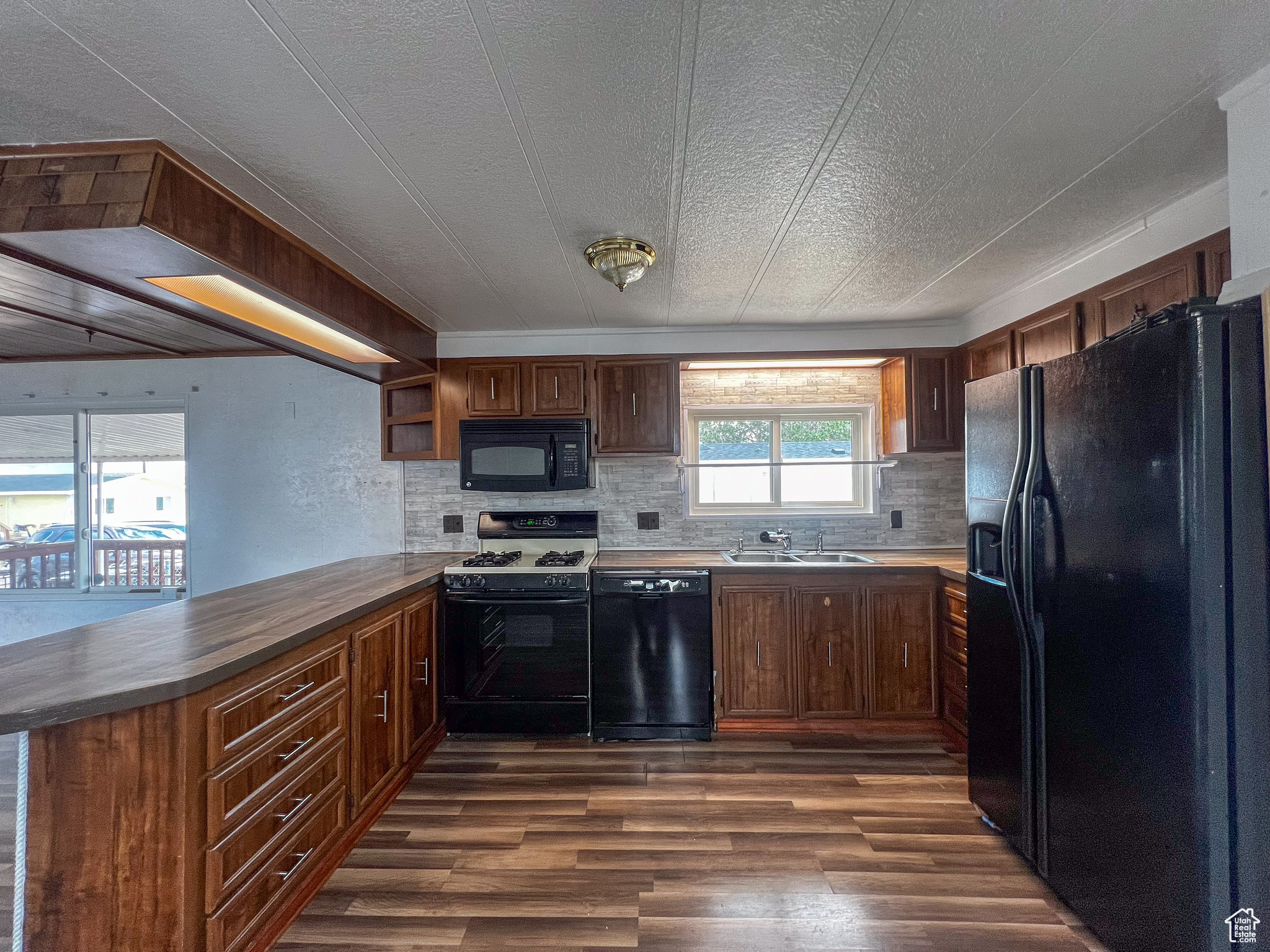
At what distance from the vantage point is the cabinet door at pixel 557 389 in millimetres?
3500

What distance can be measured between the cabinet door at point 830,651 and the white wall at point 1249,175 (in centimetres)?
204

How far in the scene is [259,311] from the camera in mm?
2246

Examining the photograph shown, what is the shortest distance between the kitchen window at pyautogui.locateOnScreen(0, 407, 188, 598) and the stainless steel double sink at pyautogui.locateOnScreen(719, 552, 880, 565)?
11.6ft

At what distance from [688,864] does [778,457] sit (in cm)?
247

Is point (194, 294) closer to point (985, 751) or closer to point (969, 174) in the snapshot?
point (969, 174)

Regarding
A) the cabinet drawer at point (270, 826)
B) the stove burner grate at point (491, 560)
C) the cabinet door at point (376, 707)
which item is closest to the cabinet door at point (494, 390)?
the stove burner grate at point (491, 560)

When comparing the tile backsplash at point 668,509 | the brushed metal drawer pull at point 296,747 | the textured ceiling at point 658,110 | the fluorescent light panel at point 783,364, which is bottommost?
the brushed metal drawer pull at point 296,747

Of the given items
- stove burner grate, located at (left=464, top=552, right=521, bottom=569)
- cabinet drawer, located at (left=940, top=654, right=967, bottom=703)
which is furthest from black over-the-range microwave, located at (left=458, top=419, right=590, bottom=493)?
cabinet drawer, located at (left=940, top=654, right=967, bottom=703)

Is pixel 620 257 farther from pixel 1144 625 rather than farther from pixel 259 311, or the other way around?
pixel 1144 625

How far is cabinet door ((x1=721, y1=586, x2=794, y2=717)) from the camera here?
3051 millimetres

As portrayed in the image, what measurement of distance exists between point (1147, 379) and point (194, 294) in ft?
9.43

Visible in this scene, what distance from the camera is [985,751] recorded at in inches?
83.1

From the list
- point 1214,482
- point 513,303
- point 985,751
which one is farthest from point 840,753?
point 513,303

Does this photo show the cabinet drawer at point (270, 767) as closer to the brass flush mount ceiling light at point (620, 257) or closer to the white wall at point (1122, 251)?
the brass flush mount ceiling light at point (620, 257)
